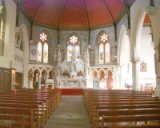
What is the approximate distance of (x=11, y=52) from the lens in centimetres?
2048

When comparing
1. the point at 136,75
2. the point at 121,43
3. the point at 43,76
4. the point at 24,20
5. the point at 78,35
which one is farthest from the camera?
the point at 78,35

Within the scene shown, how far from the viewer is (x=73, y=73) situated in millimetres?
25844

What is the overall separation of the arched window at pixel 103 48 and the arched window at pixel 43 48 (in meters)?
7.47

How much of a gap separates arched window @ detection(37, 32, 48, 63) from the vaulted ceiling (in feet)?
6.00

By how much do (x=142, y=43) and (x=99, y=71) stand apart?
7.03 meters

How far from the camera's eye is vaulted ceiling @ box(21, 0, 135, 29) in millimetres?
26609

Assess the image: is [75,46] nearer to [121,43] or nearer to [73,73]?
[73,73]

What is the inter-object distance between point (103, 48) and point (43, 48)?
27.3 feet

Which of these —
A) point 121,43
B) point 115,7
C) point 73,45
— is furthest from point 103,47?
point 115,7

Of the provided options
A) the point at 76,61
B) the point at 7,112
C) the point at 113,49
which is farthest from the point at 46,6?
the point at 7,112

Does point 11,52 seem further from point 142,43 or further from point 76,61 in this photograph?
point 142,43

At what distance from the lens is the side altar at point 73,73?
25.6 meters

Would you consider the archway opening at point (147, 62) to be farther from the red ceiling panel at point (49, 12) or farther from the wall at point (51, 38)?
the wall at point (51, 38)

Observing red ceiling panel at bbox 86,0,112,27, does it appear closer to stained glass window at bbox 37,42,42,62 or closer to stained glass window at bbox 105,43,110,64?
stained glass window at bbox 105,43,110,64
